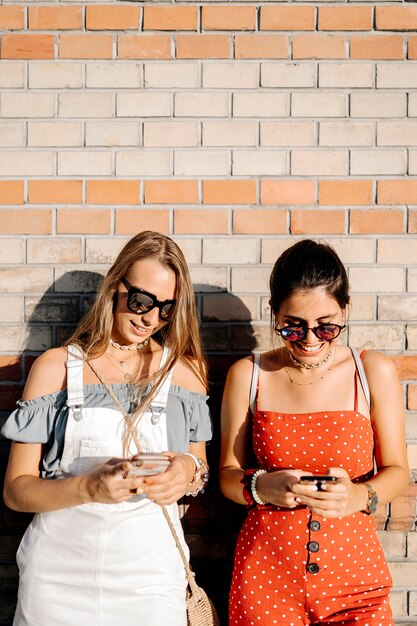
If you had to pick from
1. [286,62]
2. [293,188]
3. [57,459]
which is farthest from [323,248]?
[57,459]

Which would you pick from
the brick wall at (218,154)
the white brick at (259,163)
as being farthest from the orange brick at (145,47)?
the white brick at (259,163)

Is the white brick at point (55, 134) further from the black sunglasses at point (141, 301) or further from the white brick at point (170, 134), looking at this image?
the black sunglasses at point (141, 301)

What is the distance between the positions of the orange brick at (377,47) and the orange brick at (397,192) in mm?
585

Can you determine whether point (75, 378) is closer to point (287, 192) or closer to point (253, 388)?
point (253, 388)

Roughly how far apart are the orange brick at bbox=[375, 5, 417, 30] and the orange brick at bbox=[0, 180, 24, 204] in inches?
72.9

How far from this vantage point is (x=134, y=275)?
8.21 ft

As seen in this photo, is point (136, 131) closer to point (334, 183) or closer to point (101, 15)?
point (101, 15)

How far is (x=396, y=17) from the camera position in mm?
2844

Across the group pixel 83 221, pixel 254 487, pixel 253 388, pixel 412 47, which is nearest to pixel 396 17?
pixel 412 47

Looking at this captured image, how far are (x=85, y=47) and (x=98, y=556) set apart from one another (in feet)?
7.38

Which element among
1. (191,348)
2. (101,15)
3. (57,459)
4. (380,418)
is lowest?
(57,459)

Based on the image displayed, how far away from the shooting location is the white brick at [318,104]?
286 cm

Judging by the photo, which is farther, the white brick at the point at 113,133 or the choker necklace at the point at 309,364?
the white brick at the point at 113,133

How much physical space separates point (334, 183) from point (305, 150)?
21 cm
